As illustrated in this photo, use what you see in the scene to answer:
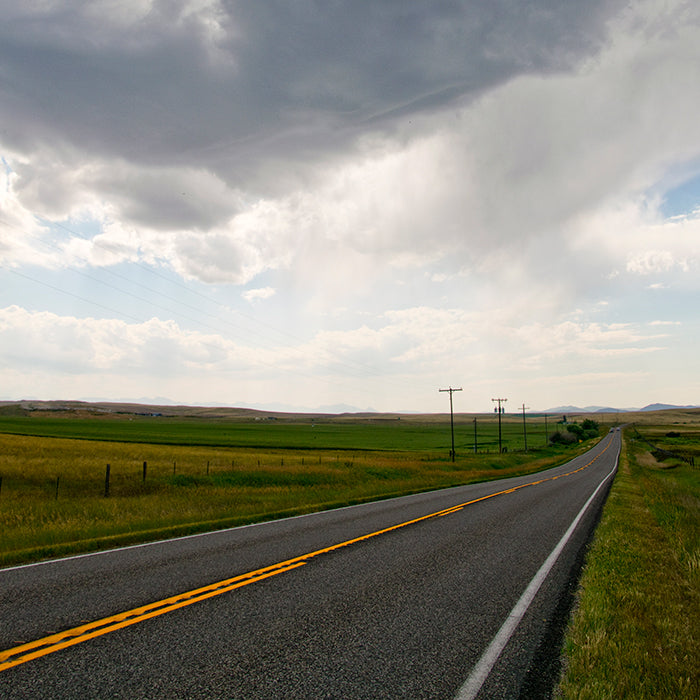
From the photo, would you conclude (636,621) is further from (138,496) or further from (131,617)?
(138,496)

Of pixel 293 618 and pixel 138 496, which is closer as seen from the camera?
pixel 293 618

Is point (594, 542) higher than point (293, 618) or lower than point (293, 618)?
lower

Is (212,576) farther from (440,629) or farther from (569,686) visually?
(569,686)

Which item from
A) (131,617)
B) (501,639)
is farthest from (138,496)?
(501,639)

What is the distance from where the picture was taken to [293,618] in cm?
606

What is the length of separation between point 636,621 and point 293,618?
4.60 meters

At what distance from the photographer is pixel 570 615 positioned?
6.51 metres

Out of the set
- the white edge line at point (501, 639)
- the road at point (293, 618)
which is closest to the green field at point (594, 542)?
the road at point (293, 618)

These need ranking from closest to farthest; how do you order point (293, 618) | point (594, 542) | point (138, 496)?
point (293, 618) < point (594, 542) < point (138, 496)

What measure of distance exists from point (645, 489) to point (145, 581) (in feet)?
87.4

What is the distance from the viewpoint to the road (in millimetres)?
4516

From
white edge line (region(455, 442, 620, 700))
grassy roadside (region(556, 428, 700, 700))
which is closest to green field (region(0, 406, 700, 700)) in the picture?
grassy roadside (region(556, 428, 700, 700))

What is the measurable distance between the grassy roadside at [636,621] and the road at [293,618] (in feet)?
1.21

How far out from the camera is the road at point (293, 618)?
452 cm
